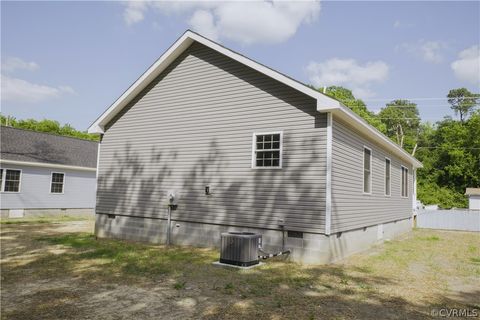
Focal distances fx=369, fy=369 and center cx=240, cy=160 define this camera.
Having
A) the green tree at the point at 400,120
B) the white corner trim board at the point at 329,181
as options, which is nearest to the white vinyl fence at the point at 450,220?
the white corner trim board at the point at 329,181

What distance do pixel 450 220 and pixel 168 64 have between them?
2182cm

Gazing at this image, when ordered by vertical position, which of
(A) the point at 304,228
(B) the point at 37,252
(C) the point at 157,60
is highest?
(C) the point at 157,60

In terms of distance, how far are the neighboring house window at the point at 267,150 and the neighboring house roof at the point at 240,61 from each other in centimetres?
180

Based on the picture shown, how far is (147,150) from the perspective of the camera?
1529 cm

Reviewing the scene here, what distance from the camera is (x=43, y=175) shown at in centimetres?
2562

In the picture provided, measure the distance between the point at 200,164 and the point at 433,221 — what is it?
65.1 ft

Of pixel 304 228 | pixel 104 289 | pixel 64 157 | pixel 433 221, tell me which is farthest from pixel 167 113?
pixel 433 221

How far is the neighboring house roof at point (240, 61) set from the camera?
35.7 feet

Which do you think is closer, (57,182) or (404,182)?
(404,182)

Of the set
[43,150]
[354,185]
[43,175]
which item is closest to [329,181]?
[354,185]

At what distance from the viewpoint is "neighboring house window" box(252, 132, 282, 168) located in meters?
12.0

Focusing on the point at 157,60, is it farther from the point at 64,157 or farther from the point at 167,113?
the point at 64,157

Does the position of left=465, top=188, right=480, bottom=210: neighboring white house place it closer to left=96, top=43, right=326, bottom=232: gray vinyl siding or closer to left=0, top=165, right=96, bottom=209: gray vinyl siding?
left=96, top=43, right=326, bottom=232: gray vinyl siding

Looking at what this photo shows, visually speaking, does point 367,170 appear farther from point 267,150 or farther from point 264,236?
point 264,236
